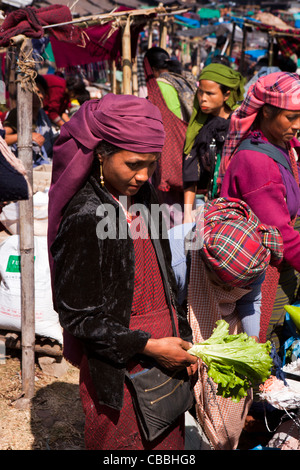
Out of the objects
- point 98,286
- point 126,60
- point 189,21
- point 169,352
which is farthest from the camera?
point 189,21

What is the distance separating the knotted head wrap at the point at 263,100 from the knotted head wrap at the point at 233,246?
0.76 metres

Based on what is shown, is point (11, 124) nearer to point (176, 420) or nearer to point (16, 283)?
point (16, 283)

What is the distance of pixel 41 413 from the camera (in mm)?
3215

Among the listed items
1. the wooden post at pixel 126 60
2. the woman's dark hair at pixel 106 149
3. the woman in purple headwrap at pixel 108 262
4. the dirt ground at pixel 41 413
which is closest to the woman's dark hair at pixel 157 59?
the wooden post at pixel 126 60

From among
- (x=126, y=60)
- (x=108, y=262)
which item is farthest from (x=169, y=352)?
(x=126, y=60)

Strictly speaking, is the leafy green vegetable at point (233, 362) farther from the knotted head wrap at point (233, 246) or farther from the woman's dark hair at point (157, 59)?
the woman's dark hair at point (157, 59)

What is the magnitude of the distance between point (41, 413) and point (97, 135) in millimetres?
2198

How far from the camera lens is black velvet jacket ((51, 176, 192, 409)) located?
5.53ft

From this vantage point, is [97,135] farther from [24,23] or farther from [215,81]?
[215,81]

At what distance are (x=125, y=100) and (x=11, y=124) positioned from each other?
11.0 feet

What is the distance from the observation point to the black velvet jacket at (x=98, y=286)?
169 cm

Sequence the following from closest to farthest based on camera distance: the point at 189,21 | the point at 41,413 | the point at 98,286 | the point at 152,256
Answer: the point at 98,286, the point at 152,256, the point at 41,413, the point at 189,21

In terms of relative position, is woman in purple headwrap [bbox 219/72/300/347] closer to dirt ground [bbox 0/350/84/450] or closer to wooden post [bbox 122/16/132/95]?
dirt ground [bbox 0/350/84/450]
